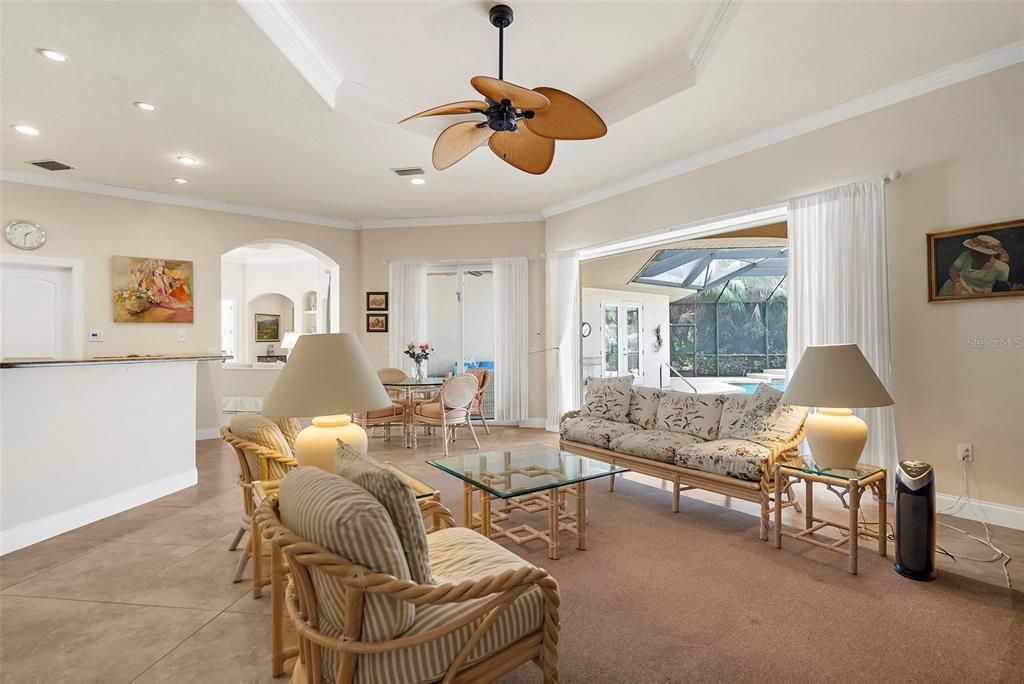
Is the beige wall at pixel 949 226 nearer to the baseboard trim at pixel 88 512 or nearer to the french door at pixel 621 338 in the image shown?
the french door at pixel 621 338

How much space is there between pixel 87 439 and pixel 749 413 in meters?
4.52

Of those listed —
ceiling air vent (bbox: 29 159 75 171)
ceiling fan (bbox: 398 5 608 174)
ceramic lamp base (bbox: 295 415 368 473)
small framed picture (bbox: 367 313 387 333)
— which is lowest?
ceramic lamp base (bbox: 295 415 368 473)

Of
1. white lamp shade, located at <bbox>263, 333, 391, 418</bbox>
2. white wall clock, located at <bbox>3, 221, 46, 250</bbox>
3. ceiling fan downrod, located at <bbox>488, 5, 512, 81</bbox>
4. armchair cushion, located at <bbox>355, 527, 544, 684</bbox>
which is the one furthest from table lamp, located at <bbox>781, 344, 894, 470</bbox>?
white wall clock, located at <bbox>3, 221, 46, 250</bbox>

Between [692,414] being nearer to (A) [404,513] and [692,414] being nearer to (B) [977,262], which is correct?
(B) [977,262]

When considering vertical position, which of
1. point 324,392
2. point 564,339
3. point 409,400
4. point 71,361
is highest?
point 564,339

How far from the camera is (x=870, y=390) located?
275 cm

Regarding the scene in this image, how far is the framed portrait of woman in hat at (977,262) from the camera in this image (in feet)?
10.3

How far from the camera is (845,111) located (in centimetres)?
385

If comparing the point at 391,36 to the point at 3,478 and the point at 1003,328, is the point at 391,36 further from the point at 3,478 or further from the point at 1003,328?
the point at 1003,328

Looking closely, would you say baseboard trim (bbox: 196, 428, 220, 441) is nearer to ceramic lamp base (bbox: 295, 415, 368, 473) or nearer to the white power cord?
ceramic lamp base (bbox: 295, 415, 368, 473)

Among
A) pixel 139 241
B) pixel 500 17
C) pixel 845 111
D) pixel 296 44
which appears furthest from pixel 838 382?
pixel 139 241

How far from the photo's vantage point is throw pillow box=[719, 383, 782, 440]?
11.5ft

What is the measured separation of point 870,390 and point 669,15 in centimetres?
242

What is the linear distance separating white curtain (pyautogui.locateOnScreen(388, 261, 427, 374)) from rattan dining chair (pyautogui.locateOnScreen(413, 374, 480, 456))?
1771 millimetres
